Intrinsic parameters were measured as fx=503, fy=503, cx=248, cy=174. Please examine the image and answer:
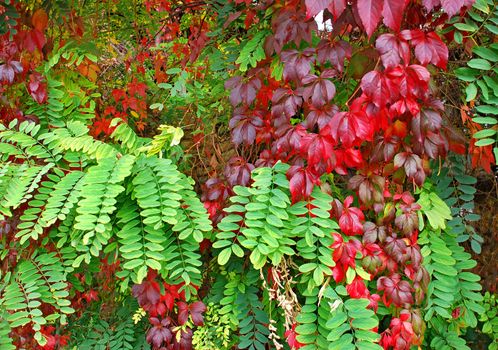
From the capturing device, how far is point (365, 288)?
1769 mm

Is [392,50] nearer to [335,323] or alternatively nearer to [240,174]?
[240,174]

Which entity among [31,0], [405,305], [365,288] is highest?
[31,0]

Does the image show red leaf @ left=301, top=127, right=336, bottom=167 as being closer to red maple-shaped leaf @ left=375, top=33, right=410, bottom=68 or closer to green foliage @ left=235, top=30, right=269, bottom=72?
red maple-shaped leaf @ left=375, top=33, right=410, bottom=68

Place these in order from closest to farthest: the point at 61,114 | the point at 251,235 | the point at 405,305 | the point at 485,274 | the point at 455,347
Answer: the point at 251,235, the point at 405,305, the point at 455,347, the point at 61,114, the point at 485,274

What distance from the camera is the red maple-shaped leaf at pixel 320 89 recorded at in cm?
169

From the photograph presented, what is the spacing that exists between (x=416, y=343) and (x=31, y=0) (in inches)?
Result: 90.0

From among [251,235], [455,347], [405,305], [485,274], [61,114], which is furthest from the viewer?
[485,274]

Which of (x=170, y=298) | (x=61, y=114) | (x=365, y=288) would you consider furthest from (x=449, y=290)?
(x=61, y=114)

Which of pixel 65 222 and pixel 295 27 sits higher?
pixel 295 27

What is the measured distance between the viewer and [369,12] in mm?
1351

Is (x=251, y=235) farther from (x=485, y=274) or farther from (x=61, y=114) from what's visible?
(x=485, y=274)

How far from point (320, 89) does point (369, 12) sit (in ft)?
1.27

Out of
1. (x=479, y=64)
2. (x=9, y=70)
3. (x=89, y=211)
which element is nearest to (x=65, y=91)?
(x=9, y=70)

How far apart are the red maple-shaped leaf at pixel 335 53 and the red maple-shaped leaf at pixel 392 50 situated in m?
0.17
